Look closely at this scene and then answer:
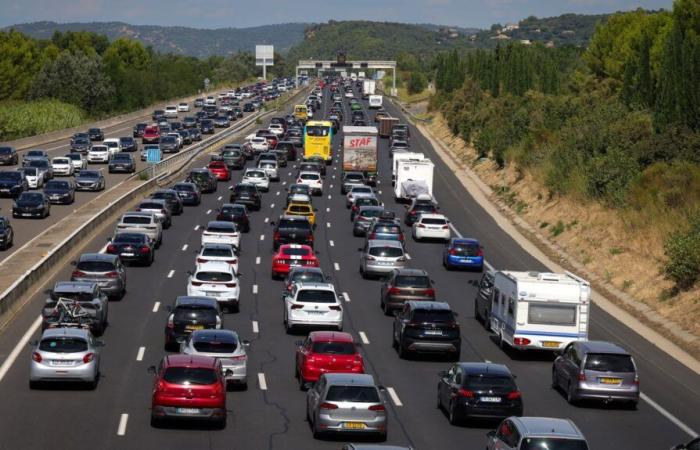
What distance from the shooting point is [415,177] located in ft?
234

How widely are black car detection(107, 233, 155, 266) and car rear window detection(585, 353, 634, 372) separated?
2323 cm

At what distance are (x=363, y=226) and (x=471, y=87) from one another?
8526cm

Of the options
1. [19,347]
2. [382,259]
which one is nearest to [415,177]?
[382,259]

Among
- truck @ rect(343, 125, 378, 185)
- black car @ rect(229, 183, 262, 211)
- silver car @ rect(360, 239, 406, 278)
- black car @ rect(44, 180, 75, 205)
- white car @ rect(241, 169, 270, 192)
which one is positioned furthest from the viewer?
truck @ rect(343, 125, 378, 185)

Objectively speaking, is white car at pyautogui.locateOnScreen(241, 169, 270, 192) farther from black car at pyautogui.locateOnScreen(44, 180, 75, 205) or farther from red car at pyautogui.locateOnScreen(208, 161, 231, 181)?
black car at pyautogui.locateOnScreen(44, 180, 75, 205)

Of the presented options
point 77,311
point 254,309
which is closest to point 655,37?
point 254,309

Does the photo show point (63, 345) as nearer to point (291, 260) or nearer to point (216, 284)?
point (216, 284)

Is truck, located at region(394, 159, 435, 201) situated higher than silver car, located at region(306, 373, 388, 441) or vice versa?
silver car, located at region(306, 373, 388, 441)

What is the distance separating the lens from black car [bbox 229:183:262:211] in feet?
214

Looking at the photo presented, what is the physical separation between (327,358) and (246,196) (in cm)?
3740

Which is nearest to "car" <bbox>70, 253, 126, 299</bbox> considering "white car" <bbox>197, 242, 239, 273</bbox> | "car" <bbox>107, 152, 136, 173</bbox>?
"white car" <bbox>197, 242, 239, 273</bbox>

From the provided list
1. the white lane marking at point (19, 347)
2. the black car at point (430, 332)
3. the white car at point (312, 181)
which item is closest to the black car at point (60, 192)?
the white car at point (312, 181)

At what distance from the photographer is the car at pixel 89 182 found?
7012cm

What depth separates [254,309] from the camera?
40.1 meters
